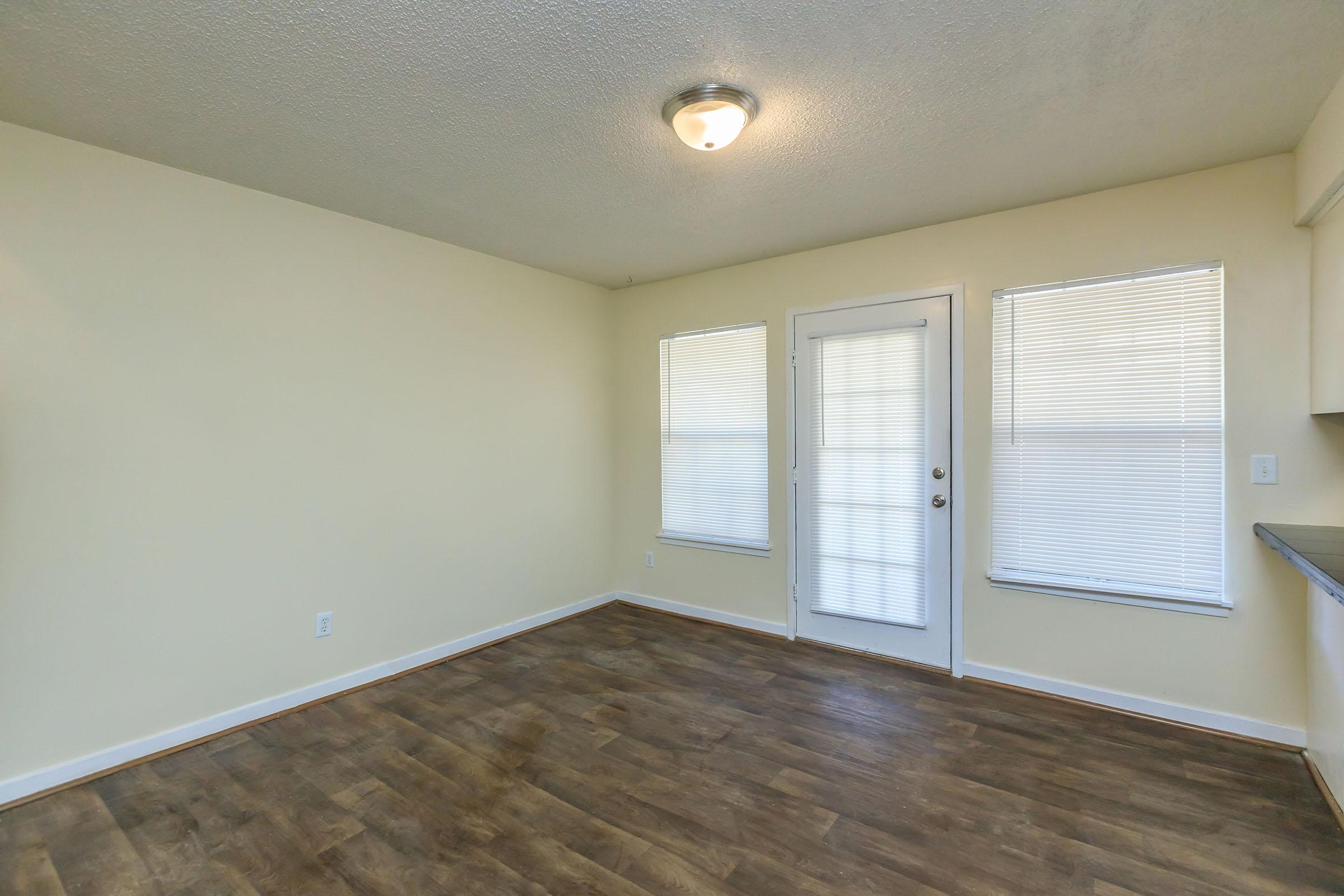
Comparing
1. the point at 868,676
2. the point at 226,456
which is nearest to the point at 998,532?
the point at 868,676

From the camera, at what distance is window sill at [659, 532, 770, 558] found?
406cm

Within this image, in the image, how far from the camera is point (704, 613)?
432cm

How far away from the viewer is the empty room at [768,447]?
1.83 m

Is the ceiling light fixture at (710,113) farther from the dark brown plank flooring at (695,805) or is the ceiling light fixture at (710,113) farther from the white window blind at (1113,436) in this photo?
the dark brown plank flooring at (695,805)

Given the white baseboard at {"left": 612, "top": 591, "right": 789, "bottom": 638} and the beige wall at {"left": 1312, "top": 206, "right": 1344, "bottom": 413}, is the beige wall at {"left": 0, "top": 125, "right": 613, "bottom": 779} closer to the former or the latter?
the white baseboard at {"left": 612, "top": 591, "right": 789, "bottom": 638}

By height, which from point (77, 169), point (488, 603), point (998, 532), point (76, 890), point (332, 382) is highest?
point (77, 169)

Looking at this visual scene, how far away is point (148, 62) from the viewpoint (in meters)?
1.87

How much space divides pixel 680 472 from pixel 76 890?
3.48 metres

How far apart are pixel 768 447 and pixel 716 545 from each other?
2.69 feet

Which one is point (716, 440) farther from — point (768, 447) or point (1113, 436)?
point (1113, 436)

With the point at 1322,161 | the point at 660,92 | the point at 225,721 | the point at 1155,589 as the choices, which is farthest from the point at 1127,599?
the point at 225,721

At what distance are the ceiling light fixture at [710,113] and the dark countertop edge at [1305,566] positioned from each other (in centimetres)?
222

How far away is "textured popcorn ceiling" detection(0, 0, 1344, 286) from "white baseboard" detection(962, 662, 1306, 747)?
96.0 inches

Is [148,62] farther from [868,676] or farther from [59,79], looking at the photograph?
[868,676]
